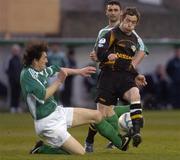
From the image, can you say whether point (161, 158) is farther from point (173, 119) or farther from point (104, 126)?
point (173, 119)

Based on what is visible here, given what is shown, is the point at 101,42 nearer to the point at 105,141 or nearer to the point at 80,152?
the point at 80,152

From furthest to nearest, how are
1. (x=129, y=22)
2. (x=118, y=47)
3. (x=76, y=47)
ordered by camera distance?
(x=76, y=47) → (x=118, y=47) → (x=129, y=22)

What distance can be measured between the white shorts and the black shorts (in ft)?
4.97

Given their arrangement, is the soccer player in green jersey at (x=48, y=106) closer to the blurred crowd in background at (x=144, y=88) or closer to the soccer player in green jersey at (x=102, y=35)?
the soccer player in green jersey at (x=102, y=35)

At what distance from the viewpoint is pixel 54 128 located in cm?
1312

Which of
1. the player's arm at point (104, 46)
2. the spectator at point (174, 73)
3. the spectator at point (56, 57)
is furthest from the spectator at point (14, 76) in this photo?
the player's arm at point (104, 46)

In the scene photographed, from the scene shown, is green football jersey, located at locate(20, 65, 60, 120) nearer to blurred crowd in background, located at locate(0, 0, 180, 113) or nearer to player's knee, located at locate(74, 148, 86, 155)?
player's knee, located at locate(74, 148, 86, 155)

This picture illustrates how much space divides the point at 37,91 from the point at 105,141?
451 cm

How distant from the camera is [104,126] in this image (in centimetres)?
1355

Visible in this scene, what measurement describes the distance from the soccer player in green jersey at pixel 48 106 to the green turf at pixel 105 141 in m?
0.34

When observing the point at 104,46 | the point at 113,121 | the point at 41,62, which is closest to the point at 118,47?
the point at 104,46

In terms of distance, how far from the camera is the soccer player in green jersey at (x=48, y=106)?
511 inches

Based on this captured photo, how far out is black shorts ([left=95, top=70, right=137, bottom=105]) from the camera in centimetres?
1452

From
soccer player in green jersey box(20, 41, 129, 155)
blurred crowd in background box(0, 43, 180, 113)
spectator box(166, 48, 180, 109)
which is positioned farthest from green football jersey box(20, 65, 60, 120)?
spectator box(166, 48, 180, 109)
